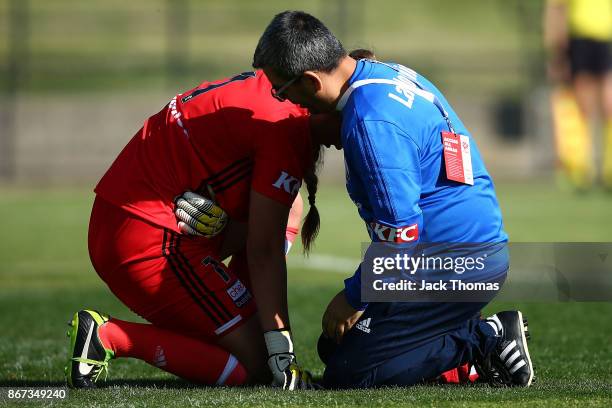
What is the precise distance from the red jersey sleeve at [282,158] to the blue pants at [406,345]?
0.60m

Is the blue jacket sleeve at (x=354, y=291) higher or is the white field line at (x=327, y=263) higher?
the blue jacket sleeve at (x=354, y=291)

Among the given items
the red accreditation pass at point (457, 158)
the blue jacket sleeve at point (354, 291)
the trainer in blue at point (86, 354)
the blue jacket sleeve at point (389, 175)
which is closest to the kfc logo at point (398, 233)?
the blue jacket sleeve at point (389, 175)

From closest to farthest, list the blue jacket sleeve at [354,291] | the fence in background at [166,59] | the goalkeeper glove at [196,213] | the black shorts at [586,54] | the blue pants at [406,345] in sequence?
the blue jacket sleeve at [354,291] < the blue pants at [406,345] < the goalkeeper glove at [196,213] < the black shorts at [586,54] < the fence in background at [166,59]

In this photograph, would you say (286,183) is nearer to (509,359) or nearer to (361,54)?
(361,54)

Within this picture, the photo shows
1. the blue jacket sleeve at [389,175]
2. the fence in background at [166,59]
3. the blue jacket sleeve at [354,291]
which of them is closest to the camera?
the blue jacket sleeve at [389,175]

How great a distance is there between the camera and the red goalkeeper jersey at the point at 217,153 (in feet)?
14.8

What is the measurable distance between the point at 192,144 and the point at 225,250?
26.7 inches

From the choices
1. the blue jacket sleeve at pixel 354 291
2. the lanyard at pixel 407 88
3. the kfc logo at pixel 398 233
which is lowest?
the blue jacket sleeve at pixel 354 291

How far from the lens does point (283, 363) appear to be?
455cm

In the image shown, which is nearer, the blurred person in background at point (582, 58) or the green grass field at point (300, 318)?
the green grass field at point (300, 318)

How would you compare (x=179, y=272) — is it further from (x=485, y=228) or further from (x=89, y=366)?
(x=485, y=228)

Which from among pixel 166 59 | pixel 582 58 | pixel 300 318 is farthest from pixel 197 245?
pixel 166 59

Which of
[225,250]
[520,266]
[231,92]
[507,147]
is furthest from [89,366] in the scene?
[507,147]

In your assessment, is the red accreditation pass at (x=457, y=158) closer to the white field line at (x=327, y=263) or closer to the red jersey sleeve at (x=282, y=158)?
the red jersey sleeve at (x=282, y=158)
